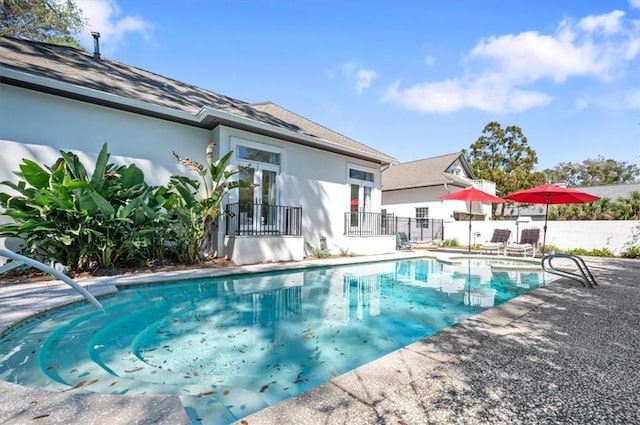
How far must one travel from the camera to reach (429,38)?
34.2 ft

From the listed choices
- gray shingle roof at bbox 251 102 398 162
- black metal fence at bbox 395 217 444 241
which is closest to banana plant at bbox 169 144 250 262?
gray shingle roof at bbox 251 102 398 162

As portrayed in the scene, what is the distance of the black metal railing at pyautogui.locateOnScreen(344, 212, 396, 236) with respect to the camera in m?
12.6

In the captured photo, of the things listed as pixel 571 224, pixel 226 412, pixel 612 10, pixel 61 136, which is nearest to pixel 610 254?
pixel 571 224

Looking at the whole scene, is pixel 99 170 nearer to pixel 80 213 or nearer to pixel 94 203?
pixel 94 203

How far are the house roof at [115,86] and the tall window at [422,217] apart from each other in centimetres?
1061

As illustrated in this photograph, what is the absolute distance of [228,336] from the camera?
154 inches

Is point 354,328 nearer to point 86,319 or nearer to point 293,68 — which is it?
point 86,319

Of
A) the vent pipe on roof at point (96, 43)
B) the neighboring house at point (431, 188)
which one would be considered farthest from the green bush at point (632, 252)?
the vent pipe on roof at point (96, 43)

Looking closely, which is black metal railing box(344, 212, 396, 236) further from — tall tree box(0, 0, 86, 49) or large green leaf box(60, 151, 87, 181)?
tall tree box(0, 0, 86, 49)

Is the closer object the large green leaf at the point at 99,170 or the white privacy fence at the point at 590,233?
the large green leaf at the point at 99,170

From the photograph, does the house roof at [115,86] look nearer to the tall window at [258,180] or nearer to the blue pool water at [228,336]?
the tall window at [258,180]

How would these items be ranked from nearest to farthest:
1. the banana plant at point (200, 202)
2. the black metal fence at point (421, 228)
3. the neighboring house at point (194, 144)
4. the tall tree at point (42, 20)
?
the neighboring house at point (194, 144) → the banana plant at point (200, 202) → the tall tree at point (42, 20) → the black metal fence at point (421, 228)

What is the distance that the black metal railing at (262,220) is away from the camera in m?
9.15

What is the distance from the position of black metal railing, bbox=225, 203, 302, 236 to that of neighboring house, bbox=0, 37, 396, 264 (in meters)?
0.03
